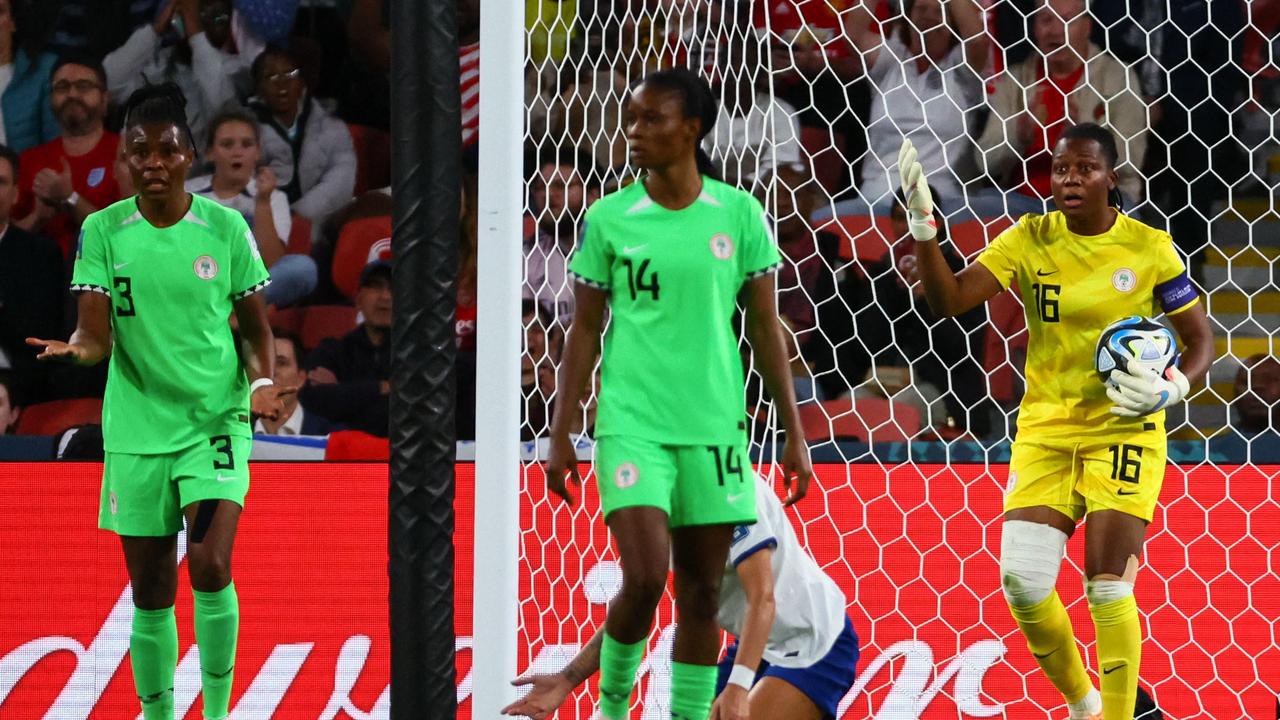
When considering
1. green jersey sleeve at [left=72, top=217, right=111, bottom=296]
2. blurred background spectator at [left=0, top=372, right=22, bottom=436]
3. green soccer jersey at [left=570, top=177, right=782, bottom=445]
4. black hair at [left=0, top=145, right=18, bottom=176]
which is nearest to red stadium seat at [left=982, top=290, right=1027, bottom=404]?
green soccer jersey at [left=570, top=177, right=782, bottom=445]

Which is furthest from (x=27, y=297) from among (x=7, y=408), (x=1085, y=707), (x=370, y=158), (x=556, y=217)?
(x=1085, y=707)

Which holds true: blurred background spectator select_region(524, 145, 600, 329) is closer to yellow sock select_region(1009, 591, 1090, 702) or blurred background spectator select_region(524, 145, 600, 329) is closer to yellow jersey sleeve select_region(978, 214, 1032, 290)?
yellow jersey sleeve select_region(978, 214, 1032, 290)

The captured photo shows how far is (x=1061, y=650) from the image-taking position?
145 inches

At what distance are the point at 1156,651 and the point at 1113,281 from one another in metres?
1.18

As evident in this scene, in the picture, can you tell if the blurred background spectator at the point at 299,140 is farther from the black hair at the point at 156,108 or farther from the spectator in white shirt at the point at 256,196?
the black hair at the point at 156,108

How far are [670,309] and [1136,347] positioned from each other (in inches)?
48.6

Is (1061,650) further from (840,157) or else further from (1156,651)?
(840,157)

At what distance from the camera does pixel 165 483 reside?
11.4 ft

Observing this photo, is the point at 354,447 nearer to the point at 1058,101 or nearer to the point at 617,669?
the point at 617,669

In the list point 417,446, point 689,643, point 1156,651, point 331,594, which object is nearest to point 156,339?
point 331,594

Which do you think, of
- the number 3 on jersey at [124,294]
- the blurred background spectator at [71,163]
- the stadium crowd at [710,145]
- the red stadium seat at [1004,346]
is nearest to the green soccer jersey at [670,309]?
the number 3 on jersey at [124,294]

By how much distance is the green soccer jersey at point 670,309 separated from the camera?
9.18 ft

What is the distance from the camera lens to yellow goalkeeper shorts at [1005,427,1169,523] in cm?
355

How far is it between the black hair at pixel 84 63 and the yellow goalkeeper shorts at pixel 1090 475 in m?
4.18
